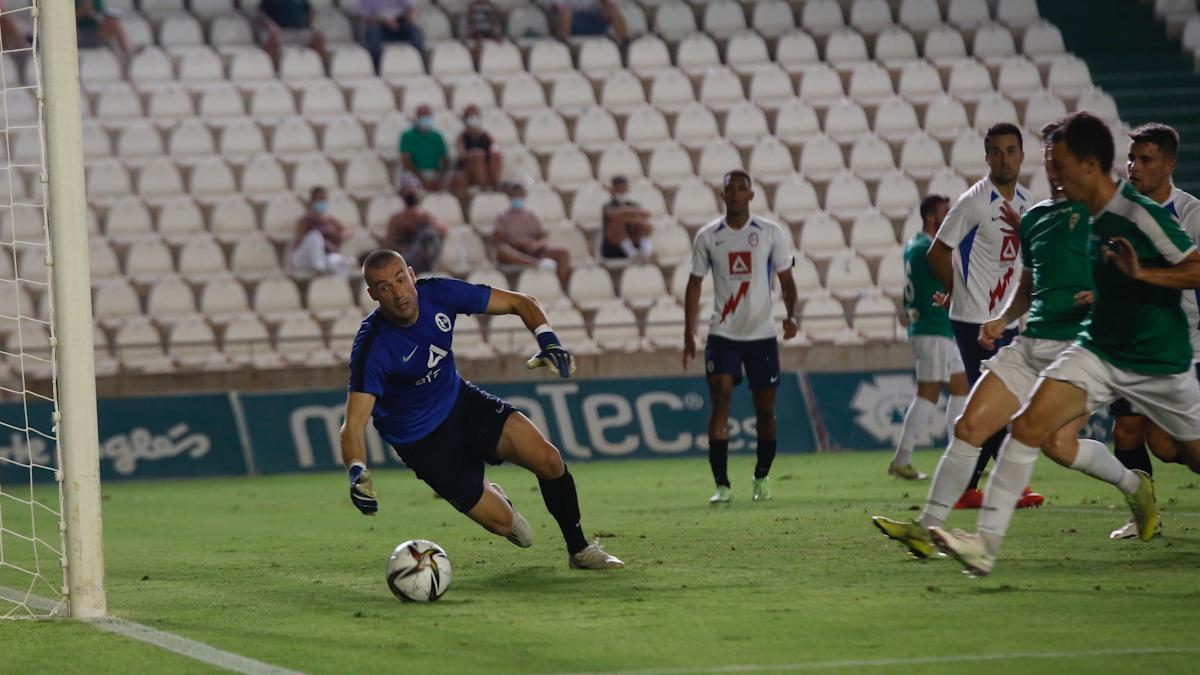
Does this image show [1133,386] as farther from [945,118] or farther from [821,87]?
[821,87]

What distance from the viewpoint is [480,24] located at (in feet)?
76.5

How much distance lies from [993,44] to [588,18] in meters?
5.92

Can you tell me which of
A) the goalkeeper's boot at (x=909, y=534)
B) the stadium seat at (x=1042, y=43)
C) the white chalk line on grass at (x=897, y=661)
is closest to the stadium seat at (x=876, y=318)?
the stadium seat at (x=1042, y=43)

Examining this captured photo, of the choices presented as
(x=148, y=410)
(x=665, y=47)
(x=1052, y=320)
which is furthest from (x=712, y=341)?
(x=665, y=47)

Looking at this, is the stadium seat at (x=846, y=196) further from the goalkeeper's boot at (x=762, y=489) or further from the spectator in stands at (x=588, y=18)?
the goalkeeper's boot at (x=762, y=489)

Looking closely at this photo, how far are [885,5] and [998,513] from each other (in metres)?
18.4

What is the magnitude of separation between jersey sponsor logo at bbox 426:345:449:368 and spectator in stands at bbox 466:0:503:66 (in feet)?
51.2

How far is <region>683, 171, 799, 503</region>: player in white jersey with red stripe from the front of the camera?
11.9 meters

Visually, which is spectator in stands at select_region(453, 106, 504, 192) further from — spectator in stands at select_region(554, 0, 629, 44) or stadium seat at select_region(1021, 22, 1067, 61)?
stadium seat at select_region(1021, 22, 1067, 61)

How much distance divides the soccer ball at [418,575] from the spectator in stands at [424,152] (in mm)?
13744

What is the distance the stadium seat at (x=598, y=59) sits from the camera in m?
22.8

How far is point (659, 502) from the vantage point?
486 inches

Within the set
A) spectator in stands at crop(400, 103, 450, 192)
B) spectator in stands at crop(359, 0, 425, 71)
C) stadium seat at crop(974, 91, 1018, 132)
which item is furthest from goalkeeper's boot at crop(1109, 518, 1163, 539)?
spectator in stands at crop(359, 0, 425, 71)

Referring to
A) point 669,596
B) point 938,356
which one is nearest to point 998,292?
point 938,356
